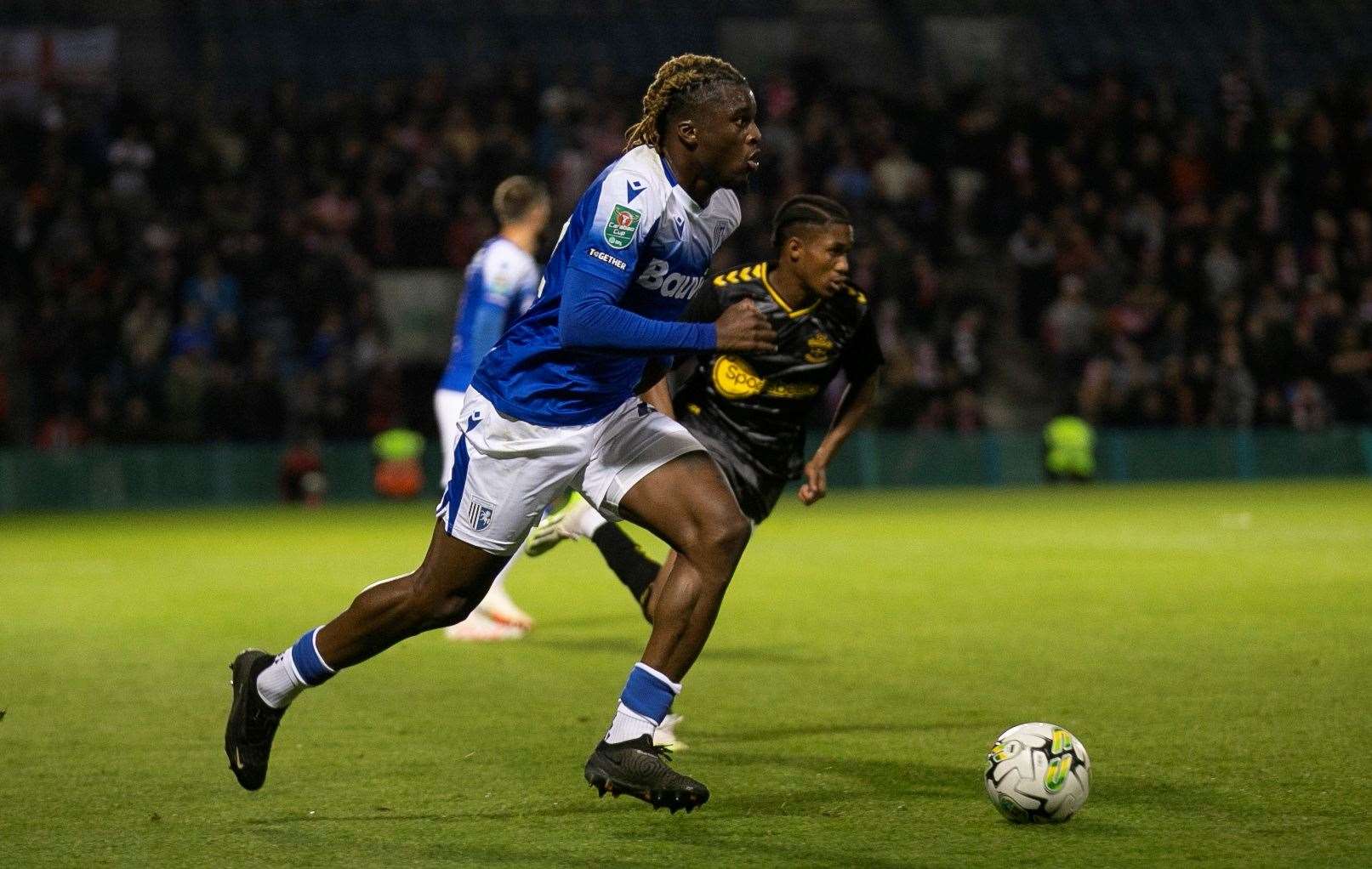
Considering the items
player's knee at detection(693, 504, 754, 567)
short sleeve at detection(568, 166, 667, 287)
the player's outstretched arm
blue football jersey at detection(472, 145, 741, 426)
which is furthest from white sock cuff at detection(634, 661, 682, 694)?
Result: the player's outstretched arm

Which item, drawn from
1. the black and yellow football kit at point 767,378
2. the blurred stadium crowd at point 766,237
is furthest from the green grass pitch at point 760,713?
the blurred stadium crowd at point 766,237

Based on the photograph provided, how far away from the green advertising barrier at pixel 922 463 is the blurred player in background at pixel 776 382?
15182mm

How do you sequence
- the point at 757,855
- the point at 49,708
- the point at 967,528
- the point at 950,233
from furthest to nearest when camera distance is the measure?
1. the point at 950,233
2. the point at 967,528
3. the point at 49,708
4. the point at 757,855

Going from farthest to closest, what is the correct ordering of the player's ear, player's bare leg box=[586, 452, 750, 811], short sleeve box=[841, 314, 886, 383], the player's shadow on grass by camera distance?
1. short sleeve box=[841, 314, 886, 383]
2. the player's shadow on grass
3. the player's ear
4. player's bare leg box=[586, 452, 750, 811]

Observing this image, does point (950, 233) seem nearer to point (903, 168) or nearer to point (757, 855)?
point (903, 168)

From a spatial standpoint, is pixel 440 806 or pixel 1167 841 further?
pixel 440 806

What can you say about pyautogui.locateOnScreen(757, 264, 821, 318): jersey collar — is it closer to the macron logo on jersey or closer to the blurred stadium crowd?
the macron logo on jersey

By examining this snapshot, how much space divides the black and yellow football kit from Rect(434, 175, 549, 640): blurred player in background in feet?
8.60

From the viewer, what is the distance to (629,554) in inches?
294

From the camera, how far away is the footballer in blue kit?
543cm

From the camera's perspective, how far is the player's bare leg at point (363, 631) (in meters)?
5.61

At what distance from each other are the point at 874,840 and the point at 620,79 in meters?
22.5

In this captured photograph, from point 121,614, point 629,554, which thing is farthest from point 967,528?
point 629,554

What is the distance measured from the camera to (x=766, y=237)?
76.9ft
